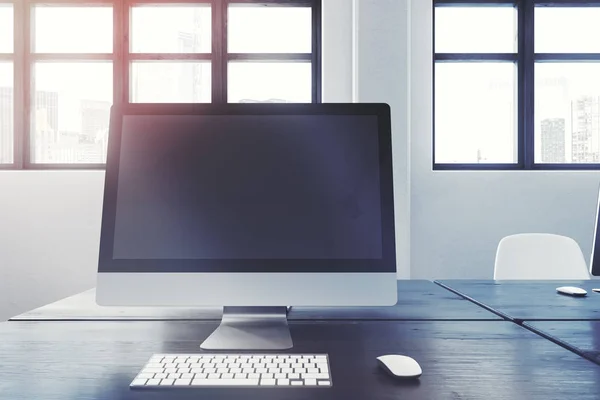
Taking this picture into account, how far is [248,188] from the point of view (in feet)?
3.13

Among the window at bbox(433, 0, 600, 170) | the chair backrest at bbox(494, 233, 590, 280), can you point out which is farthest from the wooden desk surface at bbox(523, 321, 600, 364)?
the window at bbox(433, 0, 600, 170)

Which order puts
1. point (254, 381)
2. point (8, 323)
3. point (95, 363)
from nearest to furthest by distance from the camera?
point (254, 381) → point (95, 363) → point (8, 323)

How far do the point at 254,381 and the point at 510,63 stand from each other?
335 centimetres

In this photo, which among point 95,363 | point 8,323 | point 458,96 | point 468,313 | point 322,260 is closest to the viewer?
point 95,363

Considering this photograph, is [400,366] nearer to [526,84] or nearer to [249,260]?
[249,260]

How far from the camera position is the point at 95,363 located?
82cm

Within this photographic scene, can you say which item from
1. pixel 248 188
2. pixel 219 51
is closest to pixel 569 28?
pixel 219 51

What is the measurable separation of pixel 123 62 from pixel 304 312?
280 cm

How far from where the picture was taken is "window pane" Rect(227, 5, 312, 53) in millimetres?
3385

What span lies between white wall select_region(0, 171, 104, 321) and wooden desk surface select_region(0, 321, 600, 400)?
2.27 metres

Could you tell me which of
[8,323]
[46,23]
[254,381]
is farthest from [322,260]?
[46,23]

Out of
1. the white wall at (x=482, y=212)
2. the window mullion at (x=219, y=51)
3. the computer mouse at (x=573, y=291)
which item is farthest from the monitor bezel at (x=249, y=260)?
the window mullion at (x=219, y=51)

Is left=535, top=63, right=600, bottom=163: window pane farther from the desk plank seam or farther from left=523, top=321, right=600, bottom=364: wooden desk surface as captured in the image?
left=523, top=321, right=600, bottom=364: wooden desk surface

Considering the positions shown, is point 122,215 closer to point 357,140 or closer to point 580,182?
point 357,140
